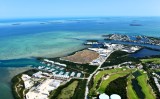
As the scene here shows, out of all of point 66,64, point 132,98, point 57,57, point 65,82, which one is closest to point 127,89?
point 132,98

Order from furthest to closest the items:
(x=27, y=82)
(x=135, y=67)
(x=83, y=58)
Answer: (x=83, y=58)
(x=135, y=67)
(x=27, y=82)

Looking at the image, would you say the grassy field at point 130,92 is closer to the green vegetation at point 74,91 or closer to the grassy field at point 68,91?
the green vegetation at point 74,91

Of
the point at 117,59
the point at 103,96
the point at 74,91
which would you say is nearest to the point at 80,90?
the point at 74,91

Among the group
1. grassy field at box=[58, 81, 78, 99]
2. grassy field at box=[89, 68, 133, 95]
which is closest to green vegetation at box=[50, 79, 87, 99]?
grassy field at box=[58, 81, 78, 99]

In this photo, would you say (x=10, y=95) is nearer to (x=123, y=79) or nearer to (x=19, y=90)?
(x=19, y=90)

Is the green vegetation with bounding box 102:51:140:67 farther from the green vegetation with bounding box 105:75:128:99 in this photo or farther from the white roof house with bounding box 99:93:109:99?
the white roof house with bounding box 99:93:109:99

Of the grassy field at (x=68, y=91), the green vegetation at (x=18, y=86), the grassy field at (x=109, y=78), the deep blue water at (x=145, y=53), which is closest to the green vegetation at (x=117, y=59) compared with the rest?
the deep blue water at (x=145, y=53)
